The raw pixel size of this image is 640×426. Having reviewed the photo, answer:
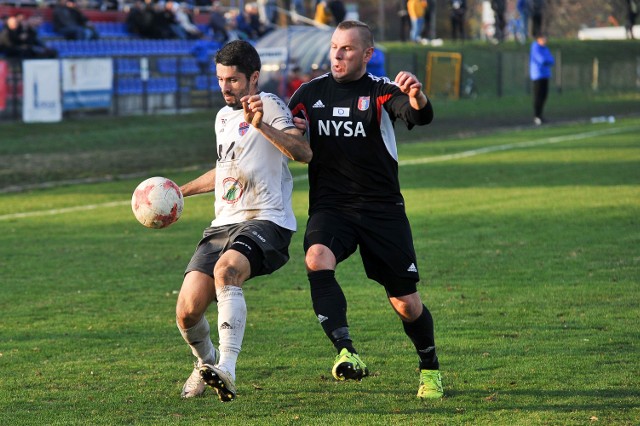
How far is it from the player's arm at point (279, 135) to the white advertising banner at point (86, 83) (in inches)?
879

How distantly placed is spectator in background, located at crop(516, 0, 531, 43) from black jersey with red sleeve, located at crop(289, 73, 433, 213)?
4007cm

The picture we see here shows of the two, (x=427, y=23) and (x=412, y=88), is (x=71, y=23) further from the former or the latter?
(x=412, y=88)

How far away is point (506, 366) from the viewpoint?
6.67m

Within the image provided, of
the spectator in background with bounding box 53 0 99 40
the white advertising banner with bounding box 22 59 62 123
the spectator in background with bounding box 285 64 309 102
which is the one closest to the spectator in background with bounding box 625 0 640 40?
the spectator in background with bounding box 285 64 309 102

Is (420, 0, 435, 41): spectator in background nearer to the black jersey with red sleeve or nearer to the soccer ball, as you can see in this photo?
the black jersey with red sleeve

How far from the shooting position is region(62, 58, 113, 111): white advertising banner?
2750 centimetres

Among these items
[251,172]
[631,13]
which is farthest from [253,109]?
[631,13]

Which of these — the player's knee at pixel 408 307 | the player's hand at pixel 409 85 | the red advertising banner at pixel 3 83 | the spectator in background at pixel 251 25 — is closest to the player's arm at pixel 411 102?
the player's hand at pixel 409 85

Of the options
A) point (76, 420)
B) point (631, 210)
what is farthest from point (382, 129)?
point (631, 210)

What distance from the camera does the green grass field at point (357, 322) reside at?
19.2ft

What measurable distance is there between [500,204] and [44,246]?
6.00m

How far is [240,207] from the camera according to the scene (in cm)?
599

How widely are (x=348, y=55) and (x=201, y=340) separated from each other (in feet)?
5.79

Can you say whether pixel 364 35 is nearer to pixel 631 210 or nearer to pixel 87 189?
pixel 631 210
